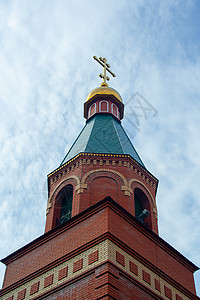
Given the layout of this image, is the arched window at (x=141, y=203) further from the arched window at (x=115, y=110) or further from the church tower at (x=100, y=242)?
the arched window at (x=115, y=110)

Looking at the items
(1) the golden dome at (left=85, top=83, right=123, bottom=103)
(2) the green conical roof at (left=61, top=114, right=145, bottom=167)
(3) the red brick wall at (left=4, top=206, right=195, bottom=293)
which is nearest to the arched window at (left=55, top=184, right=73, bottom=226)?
(2) the green conical roof at (left=61, top=114, right=145, bottom=167)

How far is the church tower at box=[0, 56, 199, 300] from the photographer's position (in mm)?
12109

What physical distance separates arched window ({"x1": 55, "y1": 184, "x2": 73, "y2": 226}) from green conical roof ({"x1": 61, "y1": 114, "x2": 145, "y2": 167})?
1.41m

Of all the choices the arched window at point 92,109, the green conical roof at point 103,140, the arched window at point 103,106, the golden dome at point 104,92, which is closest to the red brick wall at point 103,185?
the green conical roof at point 103,140

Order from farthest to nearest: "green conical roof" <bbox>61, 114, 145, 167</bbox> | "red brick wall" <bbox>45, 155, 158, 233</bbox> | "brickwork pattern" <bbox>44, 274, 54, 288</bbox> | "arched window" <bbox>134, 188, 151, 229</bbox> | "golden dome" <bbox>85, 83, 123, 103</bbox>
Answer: "golden dome" <bbox>85, 83, 123, 103</bbox> < "green conical roof" <bbox>61, 114, 145, 167</bbox> < "arched window" <bbox>134, 188, 151, 229</bbox> < "red brick wall" <bbox>45, 155, 158, 233</bbox> < "brickwork pattern" <bbox>44, 274, 54, 288</bbox>

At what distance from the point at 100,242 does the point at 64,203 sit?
13.7ft

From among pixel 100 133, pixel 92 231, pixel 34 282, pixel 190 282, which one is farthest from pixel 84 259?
pixel 100 133

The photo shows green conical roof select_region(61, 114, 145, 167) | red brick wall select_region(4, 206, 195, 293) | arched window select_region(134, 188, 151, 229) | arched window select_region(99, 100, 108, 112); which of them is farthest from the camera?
arched window select_region(99, 100, 108, 112)

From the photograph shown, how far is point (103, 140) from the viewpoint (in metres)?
18.1

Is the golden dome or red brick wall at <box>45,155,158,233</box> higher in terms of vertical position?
the golden dome

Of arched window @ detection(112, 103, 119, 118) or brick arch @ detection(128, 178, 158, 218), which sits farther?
arched window @ detection(112, 103, 119, 118)

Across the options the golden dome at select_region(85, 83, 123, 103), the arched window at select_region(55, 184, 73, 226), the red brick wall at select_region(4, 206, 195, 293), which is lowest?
the red brick wall at select_region(4, 206, 195, 293)

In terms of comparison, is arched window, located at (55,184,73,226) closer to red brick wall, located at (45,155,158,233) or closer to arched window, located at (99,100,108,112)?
red brick wall, located at (45,155,158,233)

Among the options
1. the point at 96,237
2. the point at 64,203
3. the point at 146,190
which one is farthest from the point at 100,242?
the point at 146,190
